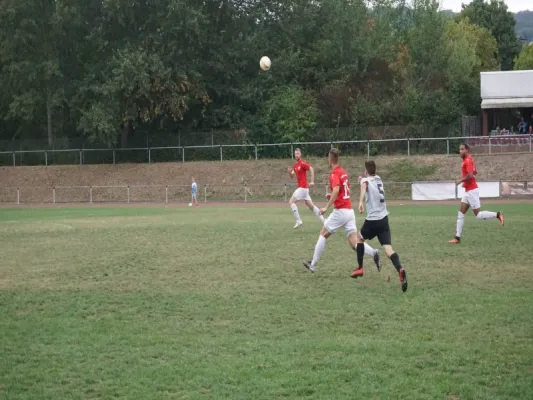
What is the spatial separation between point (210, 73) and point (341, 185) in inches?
1697

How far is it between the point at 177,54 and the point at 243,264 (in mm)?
39434

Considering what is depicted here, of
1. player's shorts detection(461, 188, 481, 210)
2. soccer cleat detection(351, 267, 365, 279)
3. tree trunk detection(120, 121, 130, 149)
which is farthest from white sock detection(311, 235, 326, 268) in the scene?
tree trunk detection(120, 121, 130, 149)

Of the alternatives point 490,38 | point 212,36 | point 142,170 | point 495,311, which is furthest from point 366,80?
point 495,311

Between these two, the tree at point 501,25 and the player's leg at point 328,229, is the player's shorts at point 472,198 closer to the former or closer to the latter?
the player's leg at point 328,229

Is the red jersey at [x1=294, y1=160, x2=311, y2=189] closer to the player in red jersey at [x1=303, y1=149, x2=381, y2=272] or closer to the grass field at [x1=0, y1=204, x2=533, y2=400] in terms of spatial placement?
the grass field at [x1=0, y1=204, x2=533, y2=400]

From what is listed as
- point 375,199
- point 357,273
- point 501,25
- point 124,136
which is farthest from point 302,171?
point 501,25

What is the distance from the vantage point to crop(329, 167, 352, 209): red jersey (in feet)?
42.9

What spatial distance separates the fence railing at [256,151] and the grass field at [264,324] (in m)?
28.1

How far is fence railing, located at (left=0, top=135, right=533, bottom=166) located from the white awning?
923 centimetres

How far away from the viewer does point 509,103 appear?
5356cm

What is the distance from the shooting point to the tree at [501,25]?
95938 millimetres

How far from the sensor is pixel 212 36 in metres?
54.3

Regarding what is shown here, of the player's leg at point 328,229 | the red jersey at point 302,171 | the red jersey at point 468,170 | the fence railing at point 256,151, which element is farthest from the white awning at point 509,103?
the player's leg at point 328,229

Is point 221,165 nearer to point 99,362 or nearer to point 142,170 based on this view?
point 142,170
